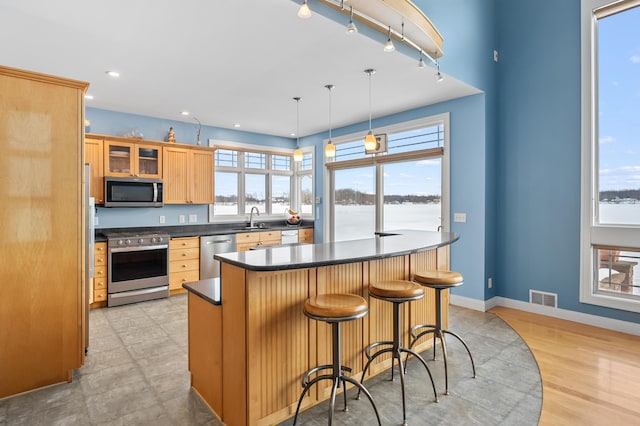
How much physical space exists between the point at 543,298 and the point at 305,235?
13.1 feet

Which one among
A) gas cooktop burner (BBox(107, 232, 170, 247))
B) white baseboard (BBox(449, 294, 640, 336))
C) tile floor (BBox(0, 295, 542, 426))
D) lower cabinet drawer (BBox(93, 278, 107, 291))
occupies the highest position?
gas cooktop burner (BBox(107, 232, 170, 247))

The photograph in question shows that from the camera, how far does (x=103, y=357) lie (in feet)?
9.72

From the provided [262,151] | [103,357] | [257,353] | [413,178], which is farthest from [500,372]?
[262,151]

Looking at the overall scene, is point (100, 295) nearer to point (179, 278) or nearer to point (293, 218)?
point (179, 278)

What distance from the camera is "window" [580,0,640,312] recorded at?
3.43 metres

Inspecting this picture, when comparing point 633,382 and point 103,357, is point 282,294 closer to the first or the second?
point 103,357

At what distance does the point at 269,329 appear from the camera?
1967 millimetres

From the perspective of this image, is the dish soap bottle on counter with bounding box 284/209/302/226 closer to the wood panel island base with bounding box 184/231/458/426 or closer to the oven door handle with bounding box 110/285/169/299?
the oven door handle with bounding box 110/285/169/299

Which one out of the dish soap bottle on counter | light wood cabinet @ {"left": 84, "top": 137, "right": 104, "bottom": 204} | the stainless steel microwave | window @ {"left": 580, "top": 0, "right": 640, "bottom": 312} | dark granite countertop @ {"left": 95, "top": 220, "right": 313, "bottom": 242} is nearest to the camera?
window @ {"left": 580, "top": 0, "right": 640, "bottom": 312}

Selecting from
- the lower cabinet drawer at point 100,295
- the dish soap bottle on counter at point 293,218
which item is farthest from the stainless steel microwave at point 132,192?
the dish soap bottle on counter at point 293,218

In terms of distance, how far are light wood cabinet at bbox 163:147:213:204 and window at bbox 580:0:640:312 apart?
16.9ft

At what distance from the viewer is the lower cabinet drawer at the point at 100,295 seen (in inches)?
171

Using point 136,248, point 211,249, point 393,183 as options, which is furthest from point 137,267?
point 393,183

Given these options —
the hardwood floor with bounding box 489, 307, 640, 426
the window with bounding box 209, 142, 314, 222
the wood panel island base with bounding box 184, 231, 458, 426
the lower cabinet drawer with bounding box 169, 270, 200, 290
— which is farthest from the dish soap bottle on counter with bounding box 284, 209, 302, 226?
the wood panel island base with bounding box 184, 231, 458, 426
